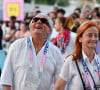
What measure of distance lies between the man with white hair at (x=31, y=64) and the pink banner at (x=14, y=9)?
1137cm

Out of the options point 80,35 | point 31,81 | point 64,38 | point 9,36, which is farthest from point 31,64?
point 9,36

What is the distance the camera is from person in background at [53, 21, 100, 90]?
3.75 meters

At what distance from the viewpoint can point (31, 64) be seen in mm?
4359

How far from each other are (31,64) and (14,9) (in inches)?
462

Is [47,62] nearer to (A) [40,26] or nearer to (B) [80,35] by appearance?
(A) [40,26]

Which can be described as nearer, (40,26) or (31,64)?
(31,64)

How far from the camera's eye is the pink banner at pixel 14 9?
15.8 meters

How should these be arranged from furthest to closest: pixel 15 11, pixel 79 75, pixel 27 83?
1. pixel 15 11
2. pixel 27 83
3. pixel 79 75

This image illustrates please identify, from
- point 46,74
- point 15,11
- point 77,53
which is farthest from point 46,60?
point 15,11

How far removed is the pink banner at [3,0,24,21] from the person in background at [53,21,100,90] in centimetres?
1198

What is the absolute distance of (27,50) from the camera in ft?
14.5

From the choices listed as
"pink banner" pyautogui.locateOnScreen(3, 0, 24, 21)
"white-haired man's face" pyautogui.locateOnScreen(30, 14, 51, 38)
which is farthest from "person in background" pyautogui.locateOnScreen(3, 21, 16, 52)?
"white-haired man's face" pyautogui.locateOnScreen(30, 14, 51, 38)

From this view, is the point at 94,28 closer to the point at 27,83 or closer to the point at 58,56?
the point at 58,56

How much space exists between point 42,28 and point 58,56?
386 mm
